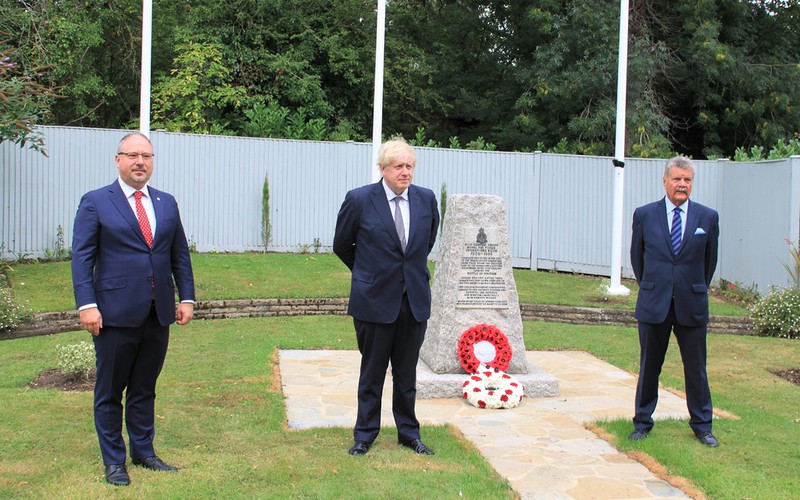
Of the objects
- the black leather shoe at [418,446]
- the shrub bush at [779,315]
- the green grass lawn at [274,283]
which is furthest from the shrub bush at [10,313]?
the shrub bush at [779,315]

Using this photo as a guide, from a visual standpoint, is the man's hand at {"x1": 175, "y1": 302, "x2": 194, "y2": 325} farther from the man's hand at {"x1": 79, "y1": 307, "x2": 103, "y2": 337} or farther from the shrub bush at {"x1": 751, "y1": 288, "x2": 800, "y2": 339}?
the shrub bush at {"x1": 751, "y1": 288, "x2": 800, "y2": 339}

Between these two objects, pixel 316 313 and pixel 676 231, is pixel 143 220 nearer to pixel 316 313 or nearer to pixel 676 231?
pixel 676 231

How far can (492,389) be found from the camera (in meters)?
6.90

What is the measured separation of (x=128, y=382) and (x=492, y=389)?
3252mm

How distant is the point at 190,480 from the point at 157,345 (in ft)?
2.68

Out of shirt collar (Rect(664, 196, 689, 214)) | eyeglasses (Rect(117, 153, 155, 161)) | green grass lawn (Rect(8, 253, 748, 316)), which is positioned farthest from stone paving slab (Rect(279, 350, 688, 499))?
green grass lawn (Rect(8, 253, 748, 316))

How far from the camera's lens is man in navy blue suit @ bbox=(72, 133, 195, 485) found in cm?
454

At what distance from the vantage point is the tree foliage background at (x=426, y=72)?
61.1 feet

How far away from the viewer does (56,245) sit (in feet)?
45.8

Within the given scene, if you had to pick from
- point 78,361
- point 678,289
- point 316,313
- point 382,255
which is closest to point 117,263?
point 382,255

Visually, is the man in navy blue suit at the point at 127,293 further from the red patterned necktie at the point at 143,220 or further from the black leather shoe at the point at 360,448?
the black leather shoe at the point at 360,448

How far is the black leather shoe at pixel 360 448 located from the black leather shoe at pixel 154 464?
114 cm

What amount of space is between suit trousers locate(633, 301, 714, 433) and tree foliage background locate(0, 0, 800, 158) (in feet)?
38.8

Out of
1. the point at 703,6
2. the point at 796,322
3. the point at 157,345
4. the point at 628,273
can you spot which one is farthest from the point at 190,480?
the point at 703,6
